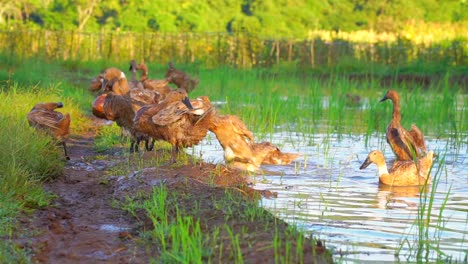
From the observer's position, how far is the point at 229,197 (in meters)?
6.55

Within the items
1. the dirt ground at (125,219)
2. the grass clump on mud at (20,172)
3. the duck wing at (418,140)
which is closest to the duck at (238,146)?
the dirt ground at (125,219)

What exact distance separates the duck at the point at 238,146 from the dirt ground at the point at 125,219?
4.27ft

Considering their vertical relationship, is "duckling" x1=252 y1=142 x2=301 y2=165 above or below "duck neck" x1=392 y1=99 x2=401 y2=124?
below

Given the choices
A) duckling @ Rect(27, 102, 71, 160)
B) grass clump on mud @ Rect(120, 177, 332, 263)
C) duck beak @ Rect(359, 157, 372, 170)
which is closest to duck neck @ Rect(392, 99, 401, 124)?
duck beak @ Rect(359, 157, 372, 170)

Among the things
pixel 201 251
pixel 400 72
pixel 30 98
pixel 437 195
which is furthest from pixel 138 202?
pixel 400 72

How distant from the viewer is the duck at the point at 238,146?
951cm

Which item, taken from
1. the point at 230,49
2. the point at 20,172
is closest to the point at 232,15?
the point at 230,49

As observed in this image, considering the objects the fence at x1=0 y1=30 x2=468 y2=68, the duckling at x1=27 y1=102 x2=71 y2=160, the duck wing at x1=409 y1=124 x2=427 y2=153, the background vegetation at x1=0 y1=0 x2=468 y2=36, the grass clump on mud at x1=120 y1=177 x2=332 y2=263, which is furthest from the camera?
the background vegetation at x1=0 y1=0 x2=468 y2=36

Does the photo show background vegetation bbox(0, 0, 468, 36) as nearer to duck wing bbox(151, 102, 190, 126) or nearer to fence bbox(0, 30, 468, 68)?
fence bbox(0, 30, 468, 68)

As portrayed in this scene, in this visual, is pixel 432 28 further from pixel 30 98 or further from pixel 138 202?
pixel 138 202

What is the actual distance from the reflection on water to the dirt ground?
380mm

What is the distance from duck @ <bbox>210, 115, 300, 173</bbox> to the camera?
9508mm

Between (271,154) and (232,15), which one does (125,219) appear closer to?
(271,154)

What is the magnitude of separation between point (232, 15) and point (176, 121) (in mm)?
44319
